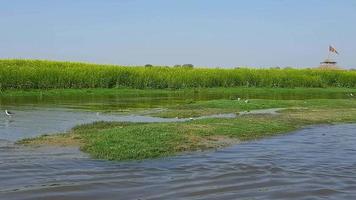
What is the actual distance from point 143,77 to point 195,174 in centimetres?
4028

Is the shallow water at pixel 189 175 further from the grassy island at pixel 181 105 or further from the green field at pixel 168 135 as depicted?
the grassy island at pixel 181 105

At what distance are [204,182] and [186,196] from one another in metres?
1.04

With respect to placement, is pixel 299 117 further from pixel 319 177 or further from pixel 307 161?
pixel 319 177

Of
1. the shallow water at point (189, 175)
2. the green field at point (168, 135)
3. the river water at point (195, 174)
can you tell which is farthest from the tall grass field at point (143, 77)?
the shallow water at point (189, 175)

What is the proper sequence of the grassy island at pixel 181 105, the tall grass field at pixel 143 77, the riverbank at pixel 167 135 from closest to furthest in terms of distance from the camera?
the riverbank at pixel 167 135 < the grassy island at pixel 181 105 < the tall grass field at pixel 143 77

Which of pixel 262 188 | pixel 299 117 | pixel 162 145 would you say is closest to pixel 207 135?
pixel 162 145

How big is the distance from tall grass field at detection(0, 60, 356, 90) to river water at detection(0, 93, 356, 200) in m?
28.7

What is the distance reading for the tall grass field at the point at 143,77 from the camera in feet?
141

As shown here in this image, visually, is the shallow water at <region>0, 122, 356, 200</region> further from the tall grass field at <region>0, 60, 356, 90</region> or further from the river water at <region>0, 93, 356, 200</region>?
the tall grass field at <region>0, 60, 356, 90</region>

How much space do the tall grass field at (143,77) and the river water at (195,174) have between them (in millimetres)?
28687

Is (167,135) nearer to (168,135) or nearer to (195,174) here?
(168,135)

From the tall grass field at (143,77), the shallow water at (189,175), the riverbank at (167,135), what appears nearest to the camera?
the shallow water at (189,175)

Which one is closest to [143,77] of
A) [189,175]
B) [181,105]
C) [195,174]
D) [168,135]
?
[181,105]

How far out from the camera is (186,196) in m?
9.07
